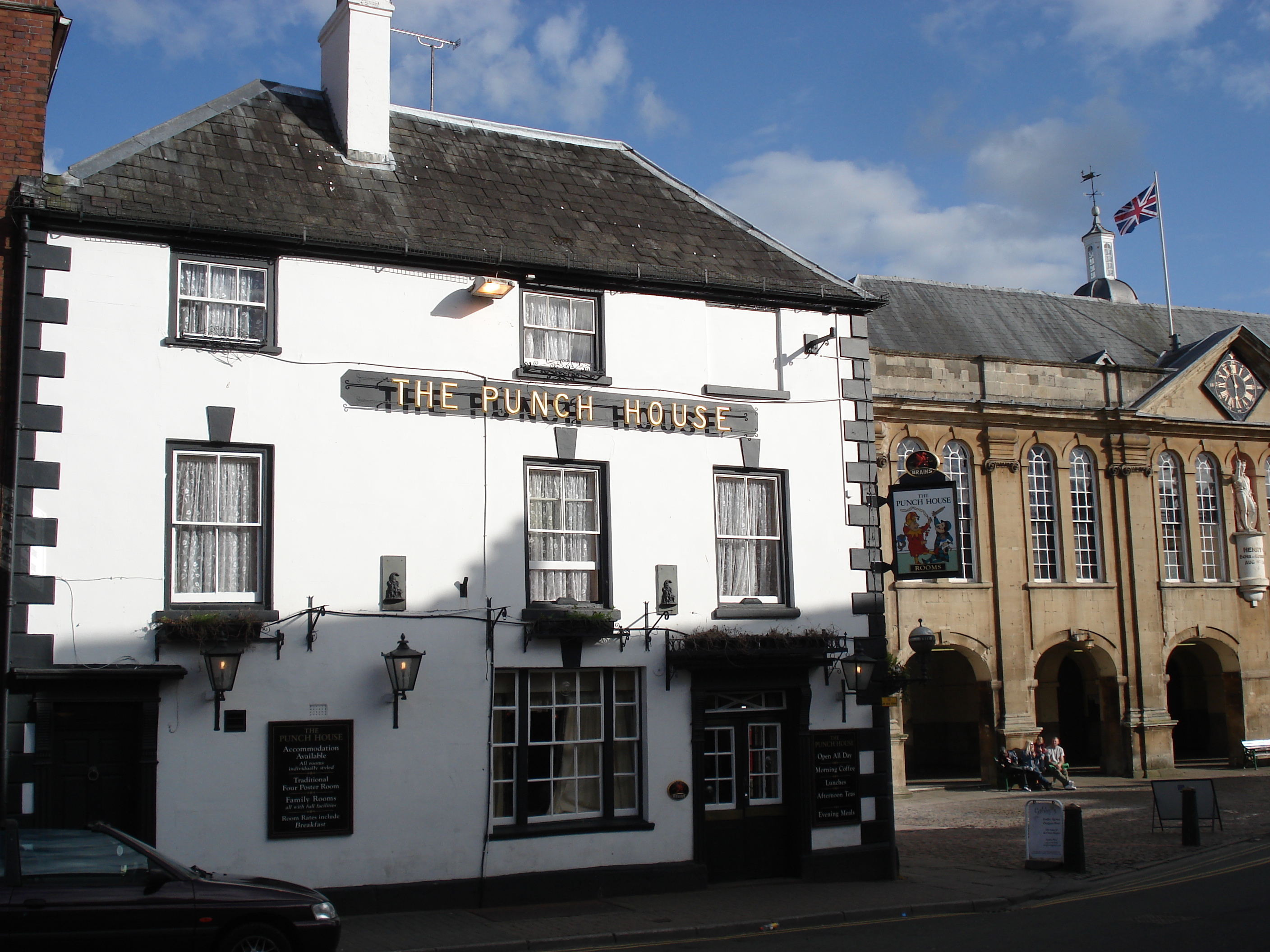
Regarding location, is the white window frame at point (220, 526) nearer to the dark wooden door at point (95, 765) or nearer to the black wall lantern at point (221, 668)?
the black wall lantern at point (221, 668)

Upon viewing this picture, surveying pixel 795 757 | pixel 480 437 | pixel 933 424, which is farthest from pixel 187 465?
pixel 933 424

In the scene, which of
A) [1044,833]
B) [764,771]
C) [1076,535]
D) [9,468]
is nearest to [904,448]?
[1076,535]

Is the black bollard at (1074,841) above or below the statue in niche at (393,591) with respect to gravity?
below

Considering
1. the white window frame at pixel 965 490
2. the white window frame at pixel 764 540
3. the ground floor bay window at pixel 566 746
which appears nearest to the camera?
the ground floor bay window at pixel 566 746

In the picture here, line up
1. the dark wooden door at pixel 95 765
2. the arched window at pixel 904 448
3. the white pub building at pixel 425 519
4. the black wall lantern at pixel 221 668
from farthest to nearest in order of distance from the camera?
1. the arched window at pixel 904 448
2. the white pub building at pixel 425 519
3. the black wall lantern at pixel 221 668
4. the dark wooden door at pixel 95 765

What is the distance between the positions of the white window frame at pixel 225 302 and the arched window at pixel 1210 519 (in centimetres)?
2707

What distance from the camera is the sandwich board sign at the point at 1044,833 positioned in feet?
52.0

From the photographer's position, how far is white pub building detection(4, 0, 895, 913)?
40.3 ft

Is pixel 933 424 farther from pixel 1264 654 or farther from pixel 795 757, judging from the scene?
pixel 795 757

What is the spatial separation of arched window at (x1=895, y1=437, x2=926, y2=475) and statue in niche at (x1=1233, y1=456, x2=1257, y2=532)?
10.0m

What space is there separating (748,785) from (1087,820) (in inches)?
371

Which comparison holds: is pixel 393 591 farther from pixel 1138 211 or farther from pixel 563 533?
pixel 1138 211

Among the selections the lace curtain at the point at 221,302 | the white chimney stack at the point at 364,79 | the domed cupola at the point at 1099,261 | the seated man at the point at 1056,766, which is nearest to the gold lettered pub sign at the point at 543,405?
the lace curtain at the point at 221,302

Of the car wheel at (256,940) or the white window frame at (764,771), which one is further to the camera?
the white window frame at (764,771)
